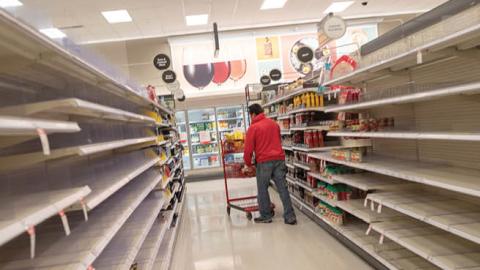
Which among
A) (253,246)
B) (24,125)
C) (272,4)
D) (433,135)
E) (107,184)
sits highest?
(272,4)

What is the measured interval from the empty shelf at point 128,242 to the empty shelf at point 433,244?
6.58 ft

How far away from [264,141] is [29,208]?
3.96 meters

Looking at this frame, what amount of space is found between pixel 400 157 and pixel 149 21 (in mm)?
6847

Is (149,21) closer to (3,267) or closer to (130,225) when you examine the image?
(130,225)

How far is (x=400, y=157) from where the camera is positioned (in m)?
3.67

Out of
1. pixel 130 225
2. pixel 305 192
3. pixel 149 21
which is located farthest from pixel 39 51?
pixel 149 21

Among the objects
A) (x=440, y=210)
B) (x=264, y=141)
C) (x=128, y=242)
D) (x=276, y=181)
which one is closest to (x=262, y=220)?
(x=276, y=181)

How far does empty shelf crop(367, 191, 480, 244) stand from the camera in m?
2.17

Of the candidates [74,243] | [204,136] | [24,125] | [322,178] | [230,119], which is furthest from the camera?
[230,119]

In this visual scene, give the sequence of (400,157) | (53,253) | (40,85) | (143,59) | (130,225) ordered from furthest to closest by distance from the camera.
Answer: (143,59)
(400,157)
(130,225)
(40,85)
(53,253)

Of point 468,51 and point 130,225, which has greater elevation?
point 468,51

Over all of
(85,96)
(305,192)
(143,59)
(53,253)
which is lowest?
(305,192)

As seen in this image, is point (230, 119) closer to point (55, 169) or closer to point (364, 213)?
point (364, 213)

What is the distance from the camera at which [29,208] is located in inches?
50.3
